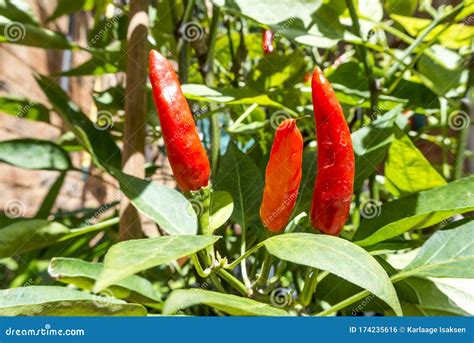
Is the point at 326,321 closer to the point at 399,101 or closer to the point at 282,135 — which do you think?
the point at 282,135

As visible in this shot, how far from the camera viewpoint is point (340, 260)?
345 mm

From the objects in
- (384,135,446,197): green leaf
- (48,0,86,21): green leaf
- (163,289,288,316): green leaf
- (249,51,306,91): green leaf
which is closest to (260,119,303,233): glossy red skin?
(163,289,288,316): green leaf

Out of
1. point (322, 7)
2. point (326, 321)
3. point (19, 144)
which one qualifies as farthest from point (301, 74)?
point (326, 321)

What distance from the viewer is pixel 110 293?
539 millimetres

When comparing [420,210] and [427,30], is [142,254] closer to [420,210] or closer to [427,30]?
[420,210]

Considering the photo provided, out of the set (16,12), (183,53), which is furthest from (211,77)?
(16,12)

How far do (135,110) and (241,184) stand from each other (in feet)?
0.49

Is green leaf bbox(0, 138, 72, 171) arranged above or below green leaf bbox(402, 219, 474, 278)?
above

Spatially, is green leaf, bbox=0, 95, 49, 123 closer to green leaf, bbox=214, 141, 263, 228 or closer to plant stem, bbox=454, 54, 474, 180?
green leaf, bbox=214, 141, 263, 228

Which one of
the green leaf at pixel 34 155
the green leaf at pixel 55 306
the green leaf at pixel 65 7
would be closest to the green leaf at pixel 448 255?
the green leaf at pixel 55 306

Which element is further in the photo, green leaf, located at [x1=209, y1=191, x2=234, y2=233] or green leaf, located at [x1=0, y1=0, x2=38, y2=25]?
green leaf, located at [x1=0, y1=0, x2=38, y2=25]

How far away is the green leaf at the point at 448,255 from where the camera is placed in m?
0.45

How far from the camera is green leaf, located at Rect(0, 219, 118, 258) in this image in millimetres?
592

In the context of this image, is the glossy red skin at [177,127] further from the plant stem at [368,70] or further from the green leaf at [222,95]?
the plant stem at [368,70]
